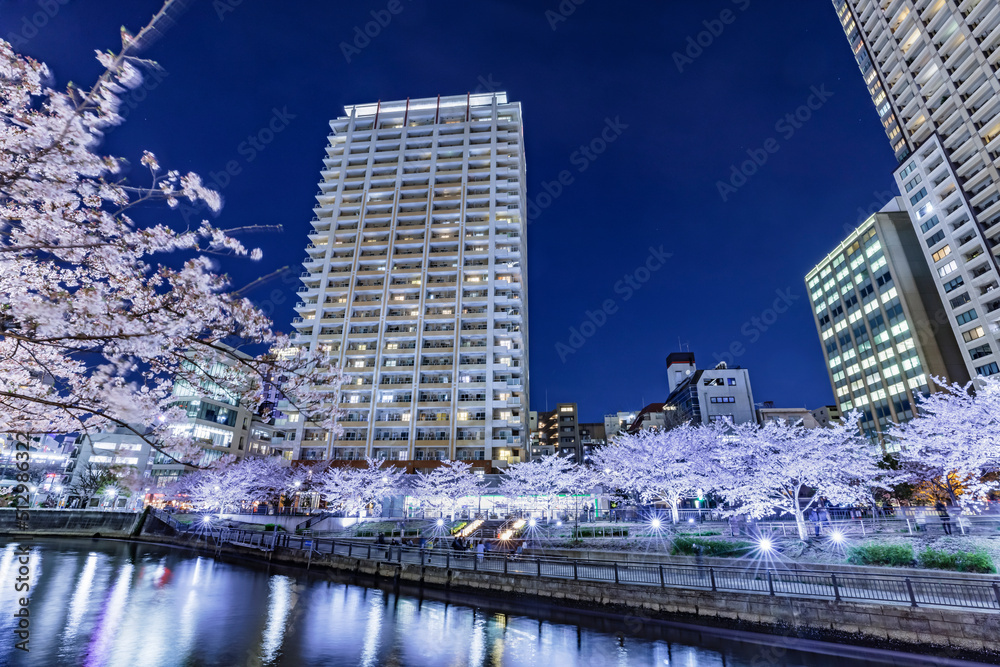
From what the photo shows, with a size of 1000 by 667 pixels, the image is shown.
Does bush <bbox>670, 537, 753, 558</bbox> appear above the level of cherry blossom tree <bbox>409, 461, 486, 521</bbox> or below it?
below

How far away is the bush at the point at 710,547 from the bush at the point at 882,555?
476 centimetres

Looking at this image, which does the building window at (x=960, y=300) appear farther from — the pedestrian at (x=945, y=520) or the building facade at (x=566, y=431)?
the building facade at (x=566, y=431)

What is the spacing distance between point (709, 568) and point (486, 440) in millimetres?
50697

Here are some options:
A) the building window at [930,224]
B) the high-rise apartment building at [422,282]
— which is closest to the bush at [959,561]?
the high-rise apartment building at [422,282]

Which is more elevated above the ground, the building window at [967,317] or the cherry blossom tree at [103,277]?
the building window at [967,317]

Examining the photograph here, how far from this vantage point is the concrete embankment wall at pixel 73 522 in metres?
50.1

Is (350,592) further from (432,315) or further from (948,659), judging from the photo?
(432,315)

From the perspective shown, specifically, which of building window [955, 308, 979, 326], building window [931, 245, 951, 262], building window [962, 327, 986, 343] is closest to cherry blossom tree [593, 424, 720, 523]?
building window [962, 327, 986, 343]

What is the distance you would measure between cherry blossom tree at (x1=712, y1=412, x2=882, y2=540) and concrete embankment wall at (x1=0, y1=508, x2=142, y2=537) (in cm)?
5978

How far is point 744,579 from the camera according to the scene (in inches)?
645

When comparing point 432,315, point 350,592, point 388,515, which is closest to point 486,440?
point 388,515

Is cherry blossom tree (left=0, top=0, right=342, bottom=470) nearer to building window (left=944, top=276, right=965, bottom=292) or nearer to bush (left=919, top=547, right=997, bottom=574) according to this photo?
bush (left=919, top=547, right=997, bottom=574)

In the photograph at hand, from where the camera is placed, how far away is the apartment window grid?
7512 cm

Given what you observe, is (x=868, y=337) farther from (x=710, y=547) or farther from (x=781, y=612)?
(x=781, y=612)
